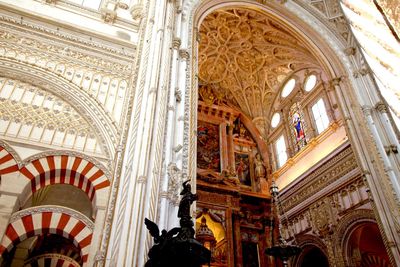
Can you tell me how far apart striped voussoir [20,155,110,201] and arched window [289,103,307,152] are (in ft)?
26.9

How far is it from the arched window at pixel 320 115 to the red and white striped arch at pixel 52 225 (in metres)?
8.44

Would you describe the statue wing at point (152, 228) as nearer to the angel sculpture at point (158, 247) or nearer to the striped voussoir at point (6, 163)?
the angel sculpture at point (158, 247)

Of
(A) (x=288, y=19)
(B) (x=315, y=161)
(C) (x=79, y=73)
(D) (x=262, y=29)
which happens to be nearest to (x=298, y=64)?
(D) (x=262, y=29)

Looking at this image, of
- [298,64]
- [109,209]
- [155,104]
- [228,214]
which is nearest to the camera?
[109,209]

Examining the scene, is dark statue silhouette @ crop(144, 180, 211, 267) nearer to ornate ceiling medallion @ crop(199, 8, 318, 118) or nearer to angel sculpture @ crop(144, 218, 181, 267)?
angel sculpture @ crop(144, 218, 181, 267)

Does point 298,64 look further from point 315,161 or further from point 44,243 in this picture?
point 44,243

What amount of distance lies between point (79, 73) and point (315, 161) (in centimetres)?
787

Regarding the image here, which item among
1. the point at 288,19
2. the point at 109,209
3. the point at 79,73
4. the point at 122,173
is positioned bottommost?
the point at 109,209

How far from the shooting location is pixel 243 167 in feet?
41.6

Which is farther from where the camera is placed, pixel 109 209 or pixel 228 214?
pixel 228 214

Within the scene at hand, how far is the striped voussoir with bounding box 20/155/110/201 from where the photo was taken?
5086 mm

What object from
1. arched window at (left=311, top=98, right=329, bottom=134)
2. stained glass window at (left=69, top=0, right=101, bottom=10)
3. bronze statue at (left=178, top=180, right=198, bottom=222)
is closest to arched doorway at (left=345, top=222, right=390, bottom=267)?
arched window at (left=311, top=98, right=329, bottom=134)

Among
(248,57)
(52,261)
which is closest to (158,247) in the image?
(52,261)

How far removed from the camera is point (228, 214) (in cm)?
1038
